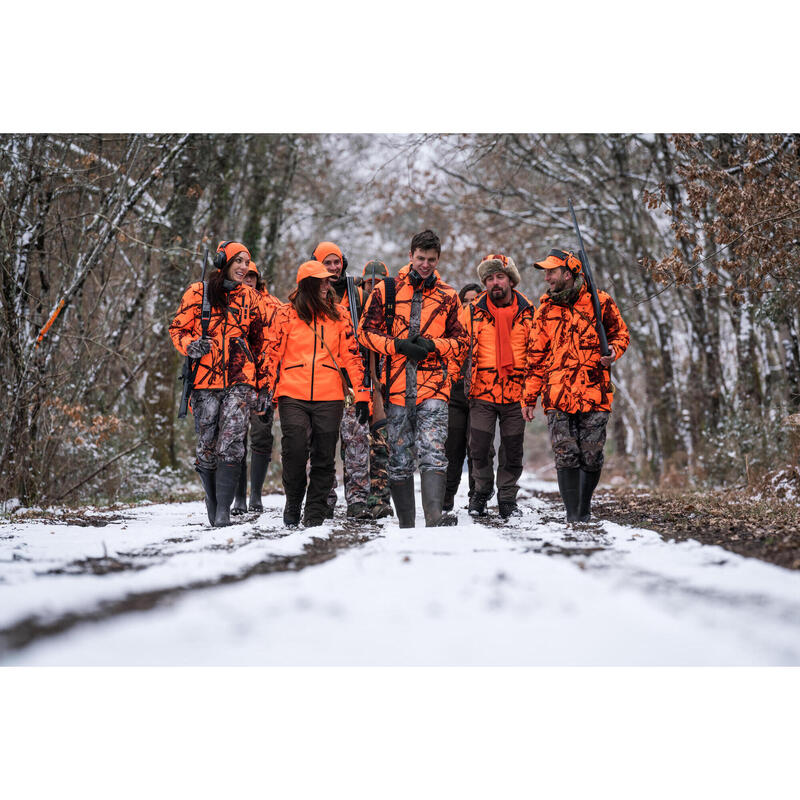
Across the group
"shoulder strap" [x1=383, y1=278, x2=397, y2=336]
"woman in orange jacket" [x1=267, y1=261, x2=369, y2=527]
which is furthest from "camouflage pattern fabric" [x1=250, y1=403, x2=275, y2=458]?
"shoulder strap" [x1=383, y1=278, x2=397, y2=336]

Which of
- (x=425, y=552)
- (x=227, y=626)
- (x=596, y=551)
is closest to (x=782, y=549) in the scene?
(x=596, y=551)

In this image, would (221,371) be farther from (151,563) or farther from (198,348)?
(151,563)

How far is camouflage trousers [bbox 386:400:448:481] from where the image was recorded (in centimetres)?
589

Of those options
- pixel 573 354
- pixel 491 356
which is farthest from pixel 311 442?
pixel 573 354

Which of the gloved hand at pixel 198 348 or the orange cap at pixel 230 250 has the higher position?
the orange cap at pixel 230 250

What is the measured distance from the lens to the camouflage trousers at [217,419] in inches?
250

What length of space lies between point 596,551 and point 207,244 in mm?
8277

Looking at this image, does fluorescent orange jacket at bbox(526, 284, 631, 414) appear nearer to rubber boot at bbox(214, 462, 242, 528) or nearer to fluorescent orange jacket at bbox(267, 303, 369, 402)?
fluorescent orange jacket at bbox(267, 303, 369, 402)

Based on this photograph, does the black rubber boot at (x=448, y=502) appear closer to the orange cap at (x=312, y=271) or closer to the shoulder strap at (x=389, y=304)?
the shoulder strap at (x=389, y=304)

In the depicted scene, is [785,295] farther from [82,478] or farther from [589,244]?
[589,244]

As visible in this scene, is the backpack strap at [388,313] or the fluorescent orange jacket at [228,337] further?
the fluorescent orange jacket at [228,337]

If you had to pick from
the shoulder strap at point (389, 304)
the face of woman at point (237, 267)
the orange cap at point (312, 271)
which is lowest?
the shoulder strap at point (389, 304)

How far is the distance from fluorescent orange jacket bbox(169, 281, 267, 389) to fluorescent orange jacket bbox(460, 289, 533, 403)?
1753 mm

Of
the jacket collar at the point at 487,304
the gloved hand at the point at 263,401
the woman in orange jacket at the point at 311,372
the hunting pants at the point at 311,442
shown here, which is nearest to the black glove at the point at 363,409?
the woman in orange jacket at the point at 311,372
